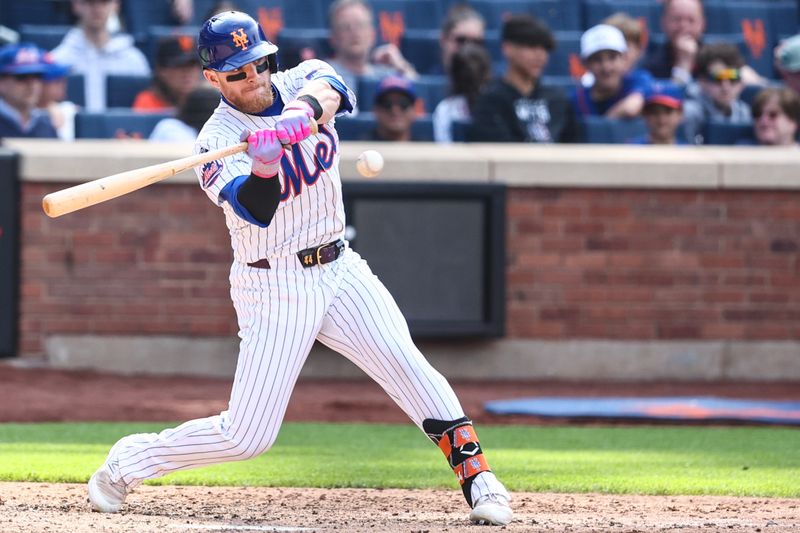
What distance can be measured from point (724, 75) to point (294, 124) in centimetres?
623

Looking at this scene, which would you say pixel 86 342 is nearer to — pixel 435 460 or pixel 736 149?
pixel 435 460

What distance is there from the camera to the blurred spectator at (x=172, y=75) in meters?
8.95

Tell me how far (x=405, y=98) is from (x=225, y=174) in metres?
4.82

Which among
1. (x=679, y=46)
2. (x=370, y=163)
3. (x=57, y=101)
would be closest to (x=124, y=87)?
(x=57, y=101)

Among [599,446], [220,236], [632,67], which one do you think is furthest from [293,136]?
[632,67]

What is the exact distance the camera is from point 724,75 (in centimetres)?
958

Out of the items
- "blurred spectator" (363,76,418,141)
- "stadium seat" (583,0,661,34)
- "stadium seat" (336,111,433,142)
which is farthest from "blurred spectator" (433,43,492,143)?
"stadium seat" (583,0,661,34)

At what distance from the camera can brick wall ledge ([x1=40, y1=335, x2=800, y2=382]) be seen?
868cm

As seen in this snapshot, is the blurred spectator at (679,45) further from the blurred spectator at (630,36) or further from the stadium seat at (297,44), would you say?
the stadium seat at (297,44)

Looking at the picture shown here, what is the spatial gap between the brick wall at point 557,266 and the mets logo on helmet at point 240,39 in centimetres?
463

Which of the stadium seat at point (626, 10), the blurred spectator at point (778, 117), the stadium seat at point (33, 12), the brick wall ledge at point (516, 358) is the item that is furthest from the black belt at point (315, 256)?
the stadium seat at point (626, 10)

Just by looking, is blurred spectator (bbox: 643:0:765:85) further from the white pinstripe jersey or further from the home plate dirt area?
the white pinstripe jersey

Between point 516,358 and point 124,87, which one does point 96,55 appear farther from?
point 516,358

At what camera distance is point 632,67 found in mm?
9891
